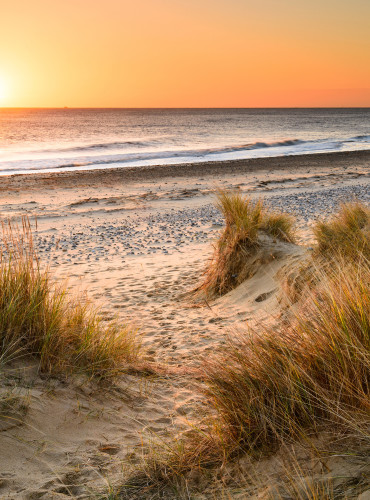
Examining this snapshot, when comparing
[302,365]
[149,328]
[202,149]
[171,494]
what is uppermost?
[202,149]

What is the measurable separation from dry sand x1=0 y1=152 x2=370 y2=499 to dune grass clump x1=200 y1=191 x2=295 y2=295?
32cm

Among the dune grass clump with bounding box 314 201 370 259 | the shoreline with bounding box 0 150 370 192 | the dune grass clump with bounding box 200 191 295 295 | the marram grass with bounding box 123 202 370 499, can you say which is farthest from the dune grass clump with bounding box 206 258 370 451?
the shoreline with bounding box 0 150 370 192

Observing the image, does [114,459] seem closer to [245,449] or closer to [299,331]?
[245,449]

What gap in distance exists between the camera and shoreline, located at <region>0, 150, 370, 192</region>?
63.8 feet

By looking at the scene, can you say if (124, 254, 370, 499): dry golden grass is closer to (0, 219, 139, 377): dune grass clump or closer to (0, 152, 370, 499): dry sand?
(0, 152, 370, 499): dry sand

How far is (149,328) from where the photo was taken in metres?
5.24

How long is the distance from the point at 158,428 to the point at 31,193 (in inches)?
593

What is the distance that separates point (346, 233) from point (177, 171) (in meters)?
17.6

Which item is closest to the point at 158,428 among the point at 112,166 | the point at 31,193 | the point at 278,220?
the point at 278,220

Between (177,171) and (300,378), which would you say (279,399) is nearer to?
(300,378)

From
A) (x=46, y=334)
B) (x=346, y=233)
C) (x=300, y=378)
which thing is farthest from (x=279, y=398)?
(x=346, y=233)

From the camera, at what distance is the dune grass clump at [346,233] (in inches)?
191

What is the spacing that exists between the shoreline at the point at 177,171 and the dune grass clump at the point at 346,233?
1425 centimetres

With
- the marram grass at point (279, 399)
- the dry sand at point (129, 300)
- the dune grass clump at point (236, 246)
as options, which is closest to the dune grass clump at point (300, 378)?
the marram grass at point (279, 399)
